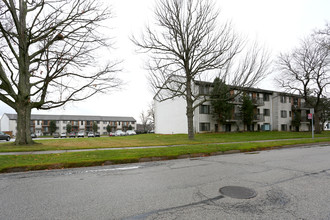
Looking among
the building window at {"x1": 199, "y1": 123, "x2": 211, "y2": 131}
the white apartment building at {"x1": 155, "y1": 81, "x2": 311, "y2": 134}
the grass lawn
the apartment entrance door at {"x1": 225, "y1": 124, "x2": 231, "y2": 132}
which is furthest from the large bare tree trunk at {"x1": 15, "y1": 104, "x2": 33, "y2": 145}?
the apartment entrance door at {"x1": 225, "y1": 124, "x2": 231, "y2": 132}

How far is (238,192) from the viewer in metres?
4.23

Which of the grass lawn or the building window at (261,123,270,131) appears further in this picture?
the building window at (261,123,270,131)

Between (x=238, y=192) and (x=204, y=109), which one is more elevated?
(x=204, y=109)

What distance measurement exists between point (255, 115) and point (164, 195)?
36607mm

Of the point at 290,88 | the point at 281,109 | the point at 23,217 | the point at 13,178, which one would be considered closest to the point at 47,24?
the point at 13,178

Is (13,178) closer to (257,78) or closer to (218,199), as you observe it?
(218,199)

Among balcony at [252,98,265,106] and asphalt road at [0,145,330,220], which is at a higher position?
balcony at [252,98,265,106]

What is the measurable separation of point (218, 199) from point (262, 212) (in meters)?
0.82

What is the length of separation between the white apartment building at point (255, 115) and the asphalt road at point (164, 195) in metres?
26.0

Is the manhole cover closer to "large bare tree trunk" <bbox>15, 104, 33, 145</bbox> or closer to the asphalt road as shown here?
the asphalt road

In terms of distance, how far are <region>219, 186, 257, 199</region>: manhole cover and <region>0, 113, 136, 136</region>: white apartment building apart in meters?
86.4

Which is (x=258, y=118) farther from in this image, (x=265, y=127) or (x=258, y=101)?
(x=265, y=127)

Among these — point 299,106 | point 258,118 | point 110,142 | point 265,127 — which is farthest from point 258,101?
point 110,142

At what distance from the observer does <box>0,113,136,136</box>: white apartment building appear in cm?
7768
